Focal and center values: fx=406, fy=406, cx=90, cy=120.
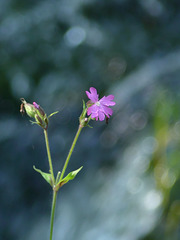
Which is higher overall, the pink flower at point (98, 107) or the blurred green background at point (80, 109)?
the blurred green background at point (80, 109)

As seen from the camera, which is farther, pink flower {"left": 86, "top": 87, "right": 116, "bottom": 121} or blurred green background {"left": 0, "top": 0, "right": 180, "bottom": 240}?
blurred green background {"left": 0, "top": 0, "right": 180, "bottom": 240}

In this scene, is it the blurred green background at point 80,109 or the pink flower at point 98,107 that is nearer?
the pink flower at point 98,107

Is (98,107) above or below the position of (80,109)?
below

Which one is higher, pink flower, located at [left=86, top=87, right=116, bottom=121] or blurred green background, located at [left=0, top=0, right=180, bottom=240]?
blurred green background, located at [left=0, top=0, right=180, bottom=240]

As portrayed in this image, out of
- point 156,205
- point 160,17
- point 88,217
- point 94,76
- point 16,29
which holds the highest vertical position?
point 16,29

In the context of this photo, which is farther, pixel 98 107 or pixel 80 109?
pixel 80 109

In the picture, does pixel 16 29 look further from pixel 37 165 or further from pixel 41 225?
pixel 41 225

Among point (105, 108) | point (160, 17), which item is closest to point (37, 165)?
point (160, 17)

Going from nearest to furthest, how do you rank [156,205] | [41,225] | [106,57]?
[156,205], [41,225], [106,57]
